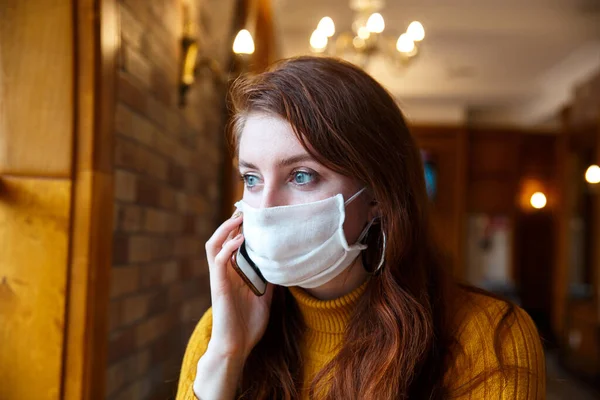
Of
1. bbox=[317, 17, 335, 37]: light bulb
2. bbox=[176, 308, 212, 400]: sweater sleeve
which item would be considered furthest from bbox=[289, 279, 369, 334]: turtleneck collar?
bbox=[317, 17, 335, 37]: light bulb

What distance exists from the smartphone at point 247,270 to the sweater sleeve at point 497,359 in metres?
0.45

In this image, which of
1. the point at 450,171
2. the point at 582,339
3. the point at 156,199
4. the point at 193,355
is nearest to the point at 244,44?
the point at 156,199

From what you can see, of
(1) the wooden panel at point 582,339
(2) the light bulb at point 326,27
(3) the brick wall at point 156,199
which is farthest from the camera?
(1) the wooden panel at point 582,339

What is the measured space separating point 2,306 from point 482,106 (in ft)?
29.0

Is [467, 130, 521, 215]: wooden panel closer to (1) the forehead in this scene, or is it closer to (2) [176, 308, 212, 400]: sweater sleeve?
(2) [176, 308, 212, 400]: sweater sleeve

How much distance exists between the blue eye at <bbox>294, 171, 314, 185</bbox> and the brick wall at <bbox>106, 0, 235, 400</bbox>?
658 millimetres

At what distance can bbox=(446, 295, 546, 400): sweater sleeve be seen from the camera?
1156mm

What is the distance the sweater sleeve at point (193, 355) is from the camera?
1406 mm

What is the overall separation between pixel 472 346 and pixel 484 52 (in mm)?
5971

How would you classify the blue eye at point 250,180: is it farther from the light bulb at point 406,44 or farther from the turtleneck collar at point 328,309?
the light bulb at point 406,44

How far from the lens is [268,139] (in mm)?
1266

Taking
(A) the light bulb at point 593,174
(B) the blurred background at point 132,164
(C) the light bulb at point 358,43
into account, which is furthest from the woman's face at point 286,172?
(A) the light bulb at point 593,174

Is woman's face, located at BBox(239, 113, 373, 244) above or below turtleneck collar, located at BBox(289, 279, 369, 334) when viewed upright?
above

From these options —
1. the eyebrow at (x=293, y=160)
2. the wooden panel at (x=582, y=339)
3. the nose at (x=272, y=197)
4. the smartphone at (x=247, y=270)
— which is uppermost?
the eyebrow at (x=293, y=160)
